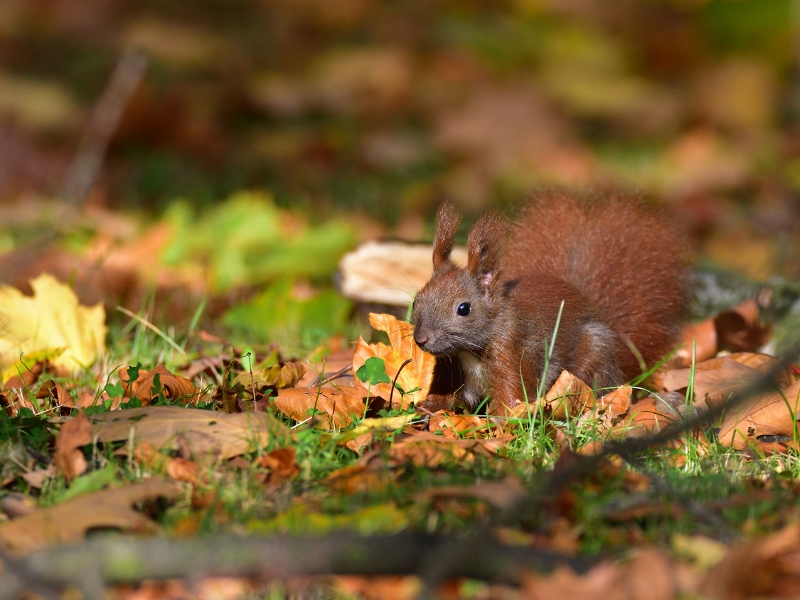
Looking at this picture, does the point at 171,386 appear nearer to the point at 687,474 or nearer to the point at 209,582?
the point at 209,582

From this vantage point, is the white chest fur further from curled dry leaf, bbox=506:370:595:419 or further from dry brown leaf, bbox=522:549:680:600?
dry brown leaf, bbox=522:549:680:600

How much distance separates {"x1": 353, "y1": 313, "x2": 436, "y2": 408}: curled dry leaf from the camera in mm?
2720

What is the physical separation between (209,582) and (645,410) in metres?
1.29

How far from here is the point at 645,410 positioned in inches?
98.7

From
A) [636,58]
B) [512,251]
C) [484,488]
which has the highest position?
[636,58]

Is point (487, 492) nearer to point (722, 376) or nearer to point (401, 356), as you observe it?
point (401, 356)

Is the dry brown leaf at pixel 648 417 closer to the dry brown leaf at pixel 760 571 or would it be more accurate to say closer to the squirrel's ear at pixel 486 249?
the squirrel's ear at pixel 486 249

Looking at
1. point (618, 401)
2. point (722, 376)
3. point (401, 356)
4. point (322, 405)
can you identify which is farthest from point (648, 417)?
point (322, 405)

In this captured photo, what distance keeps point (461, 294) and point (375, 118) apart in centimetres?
531

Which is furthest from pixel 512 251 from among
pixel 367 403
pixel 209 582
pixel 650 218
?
pixel 209 582

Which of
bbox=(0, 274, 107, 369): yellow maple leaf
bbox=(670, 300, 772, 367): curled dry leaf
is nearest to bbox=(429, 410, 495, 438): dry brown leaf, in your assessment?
bbox=(670, 300, 772, 367): curled dry leaf

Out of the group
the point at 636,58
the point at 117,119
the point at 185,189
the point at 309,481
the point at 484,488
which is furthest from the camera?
the point at 636,58

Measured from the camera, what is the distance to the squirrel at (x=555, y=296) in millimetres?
2660

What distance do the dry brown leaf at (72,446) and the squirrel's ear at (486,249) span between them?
1.10 meters
